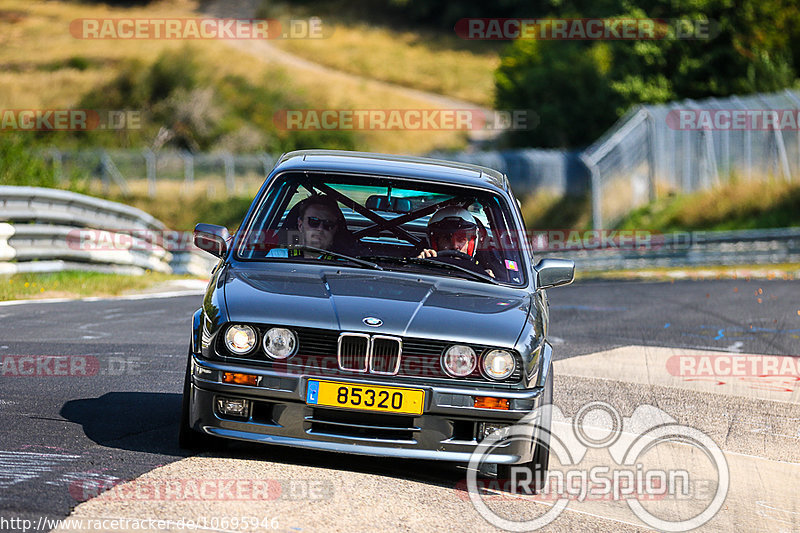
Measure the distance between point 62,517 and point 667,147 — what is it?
32981 millimetres

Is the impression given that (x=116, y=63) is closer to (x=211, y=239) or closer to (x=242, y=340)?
(x=211, y=239)

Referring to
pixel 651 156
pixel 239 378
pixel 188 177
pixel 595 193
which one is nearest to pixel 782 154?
pixel 651 156

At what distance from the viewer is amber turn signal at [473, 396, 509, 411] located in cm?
606

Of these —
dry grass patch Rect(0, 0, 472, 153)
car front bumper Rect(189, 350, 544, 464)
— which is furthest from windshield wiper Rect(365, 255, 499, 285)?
dry grass patch Rect(0, 0, 472, 153)

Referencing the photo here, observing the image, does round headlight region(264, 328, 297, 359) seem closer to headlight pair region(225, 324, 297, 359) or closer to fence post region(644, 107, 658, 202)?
headlight pair region(225, 324, 297, 359)

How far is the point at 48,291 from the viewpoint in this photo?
15172 mm

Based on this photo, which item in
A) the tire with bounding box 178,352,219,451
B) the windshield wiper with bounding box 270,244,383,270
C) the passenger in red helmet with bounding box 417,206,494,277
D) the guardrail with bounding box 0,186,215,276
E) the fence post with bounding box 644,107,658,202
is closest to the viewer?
the tire with bounding box 178,352,219,451

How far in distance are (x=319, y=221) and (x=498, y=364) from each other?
1671mm

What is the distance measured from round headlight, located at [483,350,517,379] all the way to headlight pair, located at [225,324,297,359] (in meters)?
0.94

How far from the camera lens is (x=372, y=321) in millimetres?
6031

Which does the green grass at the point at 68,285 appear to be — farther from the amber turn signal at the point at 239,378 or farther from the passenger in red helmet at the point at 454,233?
the amber turn signal at the point at 239,378

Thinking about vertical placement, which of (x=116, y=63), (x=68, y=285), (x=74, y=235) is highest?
(x=116, y=63)

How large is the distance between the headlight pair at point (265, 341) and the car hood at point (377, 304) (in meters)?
0.06

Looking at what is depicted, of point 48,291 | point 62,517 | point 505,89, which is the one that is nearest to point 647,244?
point 48,291
